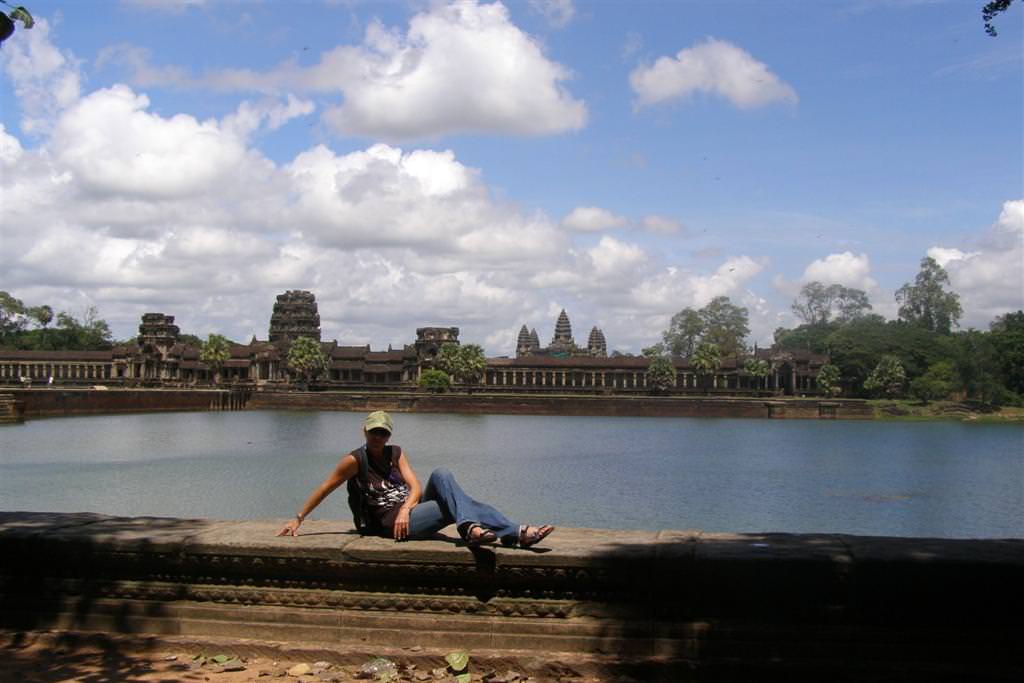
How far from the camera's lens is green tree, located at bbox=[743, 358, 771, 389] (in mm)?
108594

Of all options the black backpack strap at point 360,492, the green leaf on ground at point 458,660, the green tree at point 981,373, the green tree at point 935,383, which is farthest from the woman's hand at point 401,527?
the green tree at point 935,383

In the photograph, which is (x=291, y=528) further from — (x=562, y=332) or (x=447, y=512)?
(x=562, y=332)

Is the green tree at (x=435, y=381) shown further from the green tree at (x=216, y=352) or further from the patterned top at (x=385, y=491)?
the patterned top at (x=385, y=491)

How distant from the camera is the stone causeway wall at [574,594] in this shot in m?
4.89

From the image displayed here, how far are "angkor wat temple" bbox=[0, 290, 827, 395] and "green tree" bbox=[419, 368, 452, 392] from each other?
354 cm

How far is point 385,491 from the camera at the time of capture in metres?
6.00

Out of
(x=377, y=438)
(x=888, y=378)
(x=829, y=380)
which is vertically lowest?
(x=377, y=438)

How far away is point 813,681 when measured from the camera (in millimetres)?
4891

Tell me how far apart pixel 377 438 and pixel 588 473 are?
30.0m

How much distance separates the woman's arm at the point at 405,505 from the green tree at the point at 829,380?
97.1 meters

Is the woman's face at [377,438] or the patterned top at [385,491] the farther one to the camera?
the woman's face at [377,438]

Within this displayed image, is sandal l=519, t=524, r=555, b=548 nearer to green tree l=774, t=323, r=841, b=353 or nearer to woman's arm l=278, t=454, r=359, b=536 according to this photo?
woman's arm l=278, t=454, r=359, b=536

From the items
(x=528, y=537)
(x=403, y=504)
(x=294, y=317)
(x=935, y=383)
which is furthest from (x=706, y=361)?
(x=528, y=537)

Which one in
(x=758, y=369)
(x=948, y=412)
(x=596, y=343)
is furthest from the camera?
(x=596, y=343)
